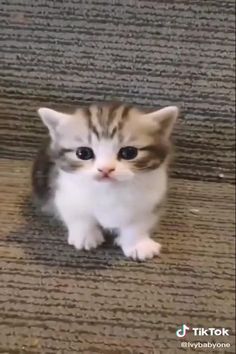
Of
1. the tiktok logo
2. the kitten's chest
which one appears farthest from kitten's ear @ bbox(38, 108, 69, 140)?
the tiktok logo

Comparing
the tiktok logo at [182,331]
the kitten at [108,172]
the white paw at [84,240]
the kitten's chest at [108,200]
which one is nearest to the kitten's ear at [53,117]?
the kitten at [108,172]

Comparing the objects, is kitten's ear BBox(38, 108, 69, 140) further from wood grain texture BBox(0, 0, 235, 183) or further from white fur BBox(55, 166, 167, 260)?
wood grain texture BBox(0, 0, 235, 183)

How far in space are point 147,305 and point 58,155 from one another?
0.96 ft

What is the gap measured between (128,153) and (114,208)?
0.39ft

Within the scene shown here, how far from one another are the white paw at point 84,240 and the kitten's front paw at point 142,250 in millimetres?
55

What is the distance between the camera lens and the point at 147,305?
1.04m

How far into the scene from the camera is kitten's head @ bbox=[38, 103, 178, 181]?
1010mm

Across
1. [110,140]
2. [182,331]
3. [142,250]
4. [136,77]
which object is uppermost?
[136,77]

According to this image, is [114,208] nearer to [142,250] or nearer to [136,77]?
[142,250]

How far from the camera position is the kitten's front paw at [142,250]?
3.70ft

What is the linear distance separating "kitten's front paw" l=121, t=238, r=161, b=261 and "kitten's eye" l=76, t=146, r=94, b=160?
206 mm

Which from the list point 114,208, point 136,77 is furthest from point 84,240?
point 136,77

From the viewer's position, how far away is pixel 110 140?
39.8 inches

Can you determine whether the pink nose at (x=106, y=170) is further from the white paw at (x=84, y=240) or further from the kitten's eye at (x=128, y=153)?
the white paw at (x=84, y=240)
